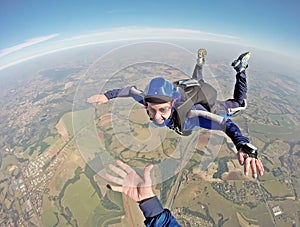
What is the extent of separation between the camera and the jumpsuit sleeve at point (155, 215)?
1.43 m

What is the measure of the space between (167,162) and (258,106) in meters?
39.4

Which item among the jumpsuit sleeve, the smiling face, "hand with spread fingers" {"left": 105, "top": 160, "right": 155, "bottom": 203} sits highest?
the smiling face

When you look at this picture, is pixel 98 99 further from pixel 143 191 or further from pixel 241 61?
pixel 241 61

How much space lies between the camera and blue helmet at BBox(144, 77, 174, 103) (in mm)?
1823

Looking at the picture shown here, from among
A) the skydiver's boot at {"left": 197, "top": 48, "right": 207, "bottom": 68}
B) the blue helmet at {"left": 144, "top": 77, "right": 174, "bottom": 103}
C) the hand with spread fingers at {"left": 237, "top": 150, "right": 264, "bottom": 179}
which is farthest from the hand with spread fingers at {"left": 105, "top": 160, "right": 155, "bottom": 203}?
the skydiver's boot at {"left": 197, "top": 48, "right": 207, "bottom": 68}

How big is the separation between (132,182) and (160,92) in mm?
956

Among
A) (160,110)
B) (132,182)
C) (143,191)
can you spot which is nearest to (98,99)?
(160,110)

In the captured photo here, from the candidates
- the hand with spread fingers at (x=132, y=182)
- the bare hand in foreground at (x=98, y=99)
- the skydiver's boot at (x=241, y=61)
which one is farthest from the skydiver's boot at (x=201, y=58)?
the hand with spread fingers at (x=132, y=182)

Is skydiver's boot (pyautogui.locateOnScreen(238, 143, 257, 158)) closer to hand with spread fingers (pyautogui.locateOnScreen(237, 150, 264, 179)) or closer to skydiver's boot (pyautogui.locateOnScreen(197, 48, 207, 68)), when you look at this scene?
hand with spread fingers (pyautogui.locateOnScreen(237, 150, 264, 179))

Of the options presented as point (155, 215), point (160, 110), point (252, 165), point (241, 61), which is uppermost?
point (241, 61)

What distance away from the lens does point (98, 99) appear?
2.27 m

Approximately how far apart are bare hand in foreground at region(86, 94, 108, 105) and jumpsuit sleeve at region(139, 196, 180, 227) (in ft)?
4.35

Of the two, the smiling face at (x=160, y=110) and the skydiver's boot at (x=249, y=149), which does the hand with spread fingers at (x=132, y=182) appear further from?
the skydiver's boot at (x=249, y=149)

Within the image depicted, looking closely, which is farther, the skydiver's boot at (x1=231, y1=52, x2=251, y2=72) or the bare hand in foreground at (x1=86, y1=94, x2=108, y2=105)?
the skydiver's boot at (x1=231, y1=52, x2=251, y2=72)
